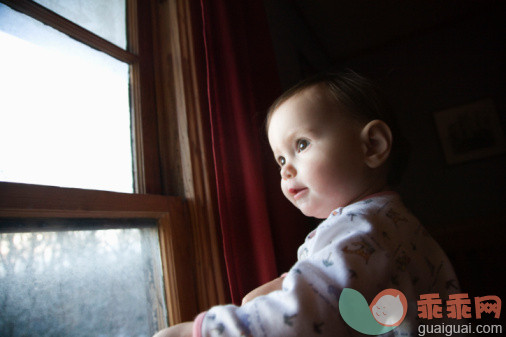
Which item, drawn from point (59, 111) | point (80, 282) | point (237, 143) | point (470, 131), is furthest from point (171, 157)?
point (470, 131)

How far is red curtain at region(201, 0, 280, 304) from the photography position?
3.01ft

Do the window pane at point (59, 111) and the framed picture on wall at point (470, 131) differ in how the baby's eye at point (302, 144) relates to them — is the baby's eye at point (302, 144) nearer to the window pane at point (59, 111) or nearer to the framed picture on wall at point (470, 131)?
the window pane at point (59, 111)

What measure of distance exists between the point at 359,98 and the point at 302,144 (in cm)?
18

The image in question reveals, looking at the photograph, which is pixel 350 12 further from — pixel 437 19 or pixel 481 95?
pixel 481 95

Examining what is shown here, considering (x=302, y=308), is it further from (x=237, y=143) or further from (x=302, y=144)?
(x=237, y=143)

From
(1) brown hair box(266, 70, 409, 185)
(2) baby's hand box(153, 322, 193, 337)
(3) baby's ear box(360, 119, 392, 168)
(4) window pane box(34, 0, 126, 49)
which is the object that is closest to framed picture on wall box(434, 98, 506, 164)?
(1) brown hair box(266, 70, 409, 185)

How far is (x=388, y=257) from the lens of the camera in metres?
0.44

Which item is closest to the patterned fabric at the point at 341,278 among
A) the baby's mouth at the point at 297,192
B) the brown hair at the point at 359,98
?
the baby's mouth at the point at 297,192

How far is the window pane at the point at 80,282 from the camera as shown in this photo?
58cm

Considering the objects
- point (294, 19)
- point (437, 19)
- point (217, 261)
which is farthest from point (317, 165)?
point (437, 19)

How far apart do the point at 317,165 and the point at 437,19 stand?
11.9ft

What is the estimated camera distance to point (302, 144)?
2.04 feet

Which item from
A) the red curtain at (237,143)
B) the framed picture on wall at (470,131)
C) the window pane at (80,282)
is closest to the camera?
the window pane at (80,282)

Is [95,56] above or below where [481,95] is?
below
